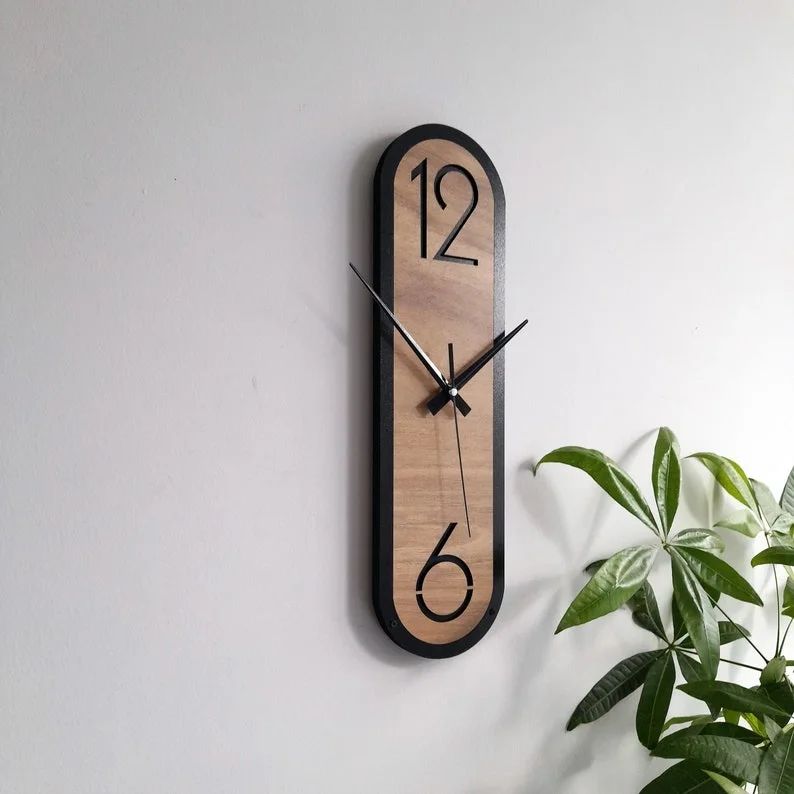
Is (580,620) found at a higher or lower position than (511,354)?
lower

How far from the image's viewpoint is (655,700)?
4.04 feet

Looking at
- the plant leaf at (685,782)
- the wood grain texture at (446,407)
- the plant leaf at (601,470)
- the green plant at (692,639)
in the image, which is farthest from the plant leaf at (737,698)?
the wood grain texture at (446,407)

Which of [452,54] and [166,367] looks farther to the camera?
[452,54]

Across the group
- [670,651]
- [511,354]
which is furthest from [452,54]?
[670,651]

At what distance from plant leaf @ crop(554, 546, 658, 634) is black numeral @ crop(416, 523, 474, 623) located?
0.14 m

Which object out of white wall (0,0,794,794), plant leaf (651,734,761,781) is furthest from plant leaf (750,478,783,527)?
plant leaf (651,734,761,781)

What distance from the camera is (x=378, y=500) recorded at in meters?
1.11

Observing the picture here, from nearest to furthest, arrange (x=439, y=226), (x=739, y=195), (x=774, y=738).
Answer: (x=774, y=738) → (x=439, y=226) → (x=739, y=195)

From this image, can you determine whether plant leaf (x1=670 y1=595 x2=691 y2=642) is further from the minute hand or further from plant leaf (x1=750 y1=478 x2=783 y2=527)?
the minute hand

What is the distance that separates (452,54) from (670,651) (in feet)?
3.28

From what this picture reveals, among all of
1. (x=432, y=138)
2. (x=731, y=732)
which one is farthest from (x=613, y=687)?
(x=432, y=138)

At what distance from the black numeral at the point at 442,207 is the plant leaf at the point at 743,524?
66 centimetres

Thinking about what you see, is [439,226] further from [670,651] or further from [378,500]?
[670,651]

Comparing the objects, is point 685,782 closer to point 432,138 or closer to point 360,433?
point 360,433
